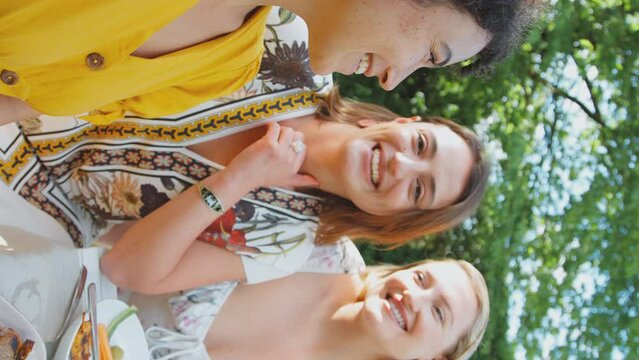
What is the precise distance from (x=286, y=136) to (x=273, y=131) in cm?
4

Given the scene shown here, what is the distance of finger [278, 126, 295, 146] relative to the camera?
1.94m

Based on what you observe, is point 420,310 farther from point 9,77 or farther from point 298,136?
point 9,77

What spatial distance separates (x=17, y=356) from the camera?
1141mm

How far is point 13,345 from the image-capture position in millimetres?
1137

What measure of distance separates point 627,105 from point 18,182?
282 cm

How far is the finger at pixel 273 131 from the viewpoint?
6.32 ft

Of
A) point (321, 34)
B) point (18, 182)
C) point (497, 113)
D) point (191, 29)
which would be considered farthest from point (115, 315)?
point (497, 113)

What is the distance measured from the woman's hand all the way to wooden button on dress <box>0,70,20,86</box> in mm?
755

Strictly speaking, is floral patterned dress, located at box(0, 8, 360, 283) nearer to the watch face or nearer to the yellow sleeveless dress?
the watch face

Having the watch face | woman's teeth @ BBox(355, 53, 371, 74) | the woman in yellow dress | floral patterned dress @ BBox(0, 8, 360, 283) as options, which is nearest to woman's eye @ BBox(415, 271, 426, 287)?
floral patterned dress @ BBox(0, 8, 360, 283)

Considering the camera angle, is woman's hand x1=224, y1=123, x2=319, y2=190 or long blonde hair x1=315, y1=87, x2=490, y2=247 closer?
woman's hand x1=224, y1=123, x2=319, y2=190

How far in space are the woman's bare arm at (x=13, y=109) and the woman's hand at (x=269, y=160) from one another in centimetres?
64

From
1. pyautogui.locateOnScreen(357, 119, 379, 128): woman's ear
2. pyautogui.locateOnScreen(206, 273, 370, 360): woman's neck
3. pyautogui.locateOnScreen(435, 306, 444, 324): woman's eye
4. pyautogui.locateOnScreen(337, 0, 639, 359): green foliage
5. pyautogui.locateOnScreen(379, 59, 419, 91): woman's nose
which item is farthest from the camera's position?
pyautogui.locateOnScreen(337, 0, 639, 359): green foliage

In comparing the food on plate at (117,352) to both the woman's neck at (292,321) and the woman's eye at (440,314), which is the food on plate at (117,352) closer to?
the woman's neck at (292,321)
